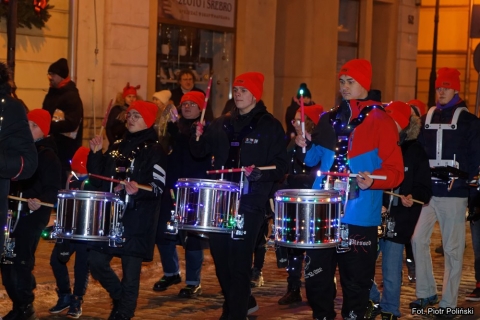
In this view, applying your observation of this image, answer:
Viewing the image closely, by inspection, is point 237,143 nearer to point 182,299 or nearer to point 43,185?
point 43,185

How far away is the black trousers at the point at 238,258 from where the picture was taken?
8445 millimetres

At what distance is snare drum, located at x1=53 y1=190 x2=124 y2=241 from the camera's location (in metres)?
8.24

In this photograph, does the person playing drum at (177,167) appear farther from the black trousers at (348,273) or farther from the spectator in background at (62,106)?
the black trousers at (348,273)

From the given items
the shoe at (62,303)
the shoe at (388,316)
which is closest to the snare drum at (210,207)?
the shoe at (62,303)

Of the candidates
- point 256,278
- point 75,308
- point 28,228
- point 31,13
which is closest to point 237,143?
point 28,228

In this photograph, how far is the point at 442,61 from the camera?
3609 cm

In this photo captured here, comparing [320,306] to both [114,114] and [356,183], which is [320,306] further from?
[114,114]

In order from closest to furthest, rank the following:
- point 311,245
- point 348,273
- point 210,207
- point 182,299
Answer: point 311,245
point 348,273
point 210,207
point 182,299

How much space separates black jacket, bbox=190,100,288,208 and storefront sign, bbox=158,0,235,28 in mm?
9823

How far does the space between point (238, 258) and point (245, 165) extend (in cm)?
78

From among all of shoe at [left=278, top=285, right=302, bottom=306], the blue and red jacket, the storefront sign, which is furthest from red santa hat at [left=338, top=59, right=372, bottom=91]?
the storefront sign

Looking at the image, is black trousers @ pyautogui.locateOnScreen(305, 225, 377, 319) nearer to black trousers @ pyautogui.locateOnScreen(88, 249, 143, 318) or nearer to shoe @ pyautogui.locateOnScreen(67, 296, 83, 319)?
black trousers @ pyautogui.locateOnScreen(88, 249, 143, 318)

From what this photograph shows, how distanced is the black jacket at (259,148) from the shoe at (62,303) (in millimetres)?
1929

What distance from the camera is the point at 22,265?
8.59 m
